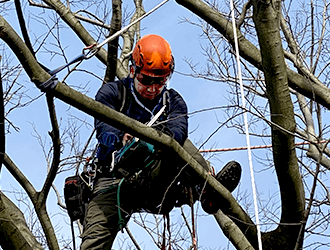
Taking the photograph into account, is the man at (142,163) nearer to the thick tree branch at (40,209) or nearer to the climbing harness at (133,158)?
the climbing harness at (133,158)

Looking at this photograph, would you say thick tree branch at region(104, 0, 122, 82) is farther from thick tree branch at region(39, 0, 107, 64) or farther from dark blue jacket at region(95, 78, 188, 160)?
thick tree branch at region(39, 0, 107, 64)

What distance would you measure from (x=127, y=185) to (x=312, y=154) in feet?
9.78

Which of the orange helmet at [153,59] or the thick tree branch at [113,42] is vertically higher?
the thick tree branch at [113,42]

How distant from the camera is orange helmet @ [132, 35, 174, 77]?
442cm

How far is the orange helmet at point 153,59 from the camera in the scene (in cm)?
442

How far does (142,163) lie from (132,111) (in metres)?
0.43

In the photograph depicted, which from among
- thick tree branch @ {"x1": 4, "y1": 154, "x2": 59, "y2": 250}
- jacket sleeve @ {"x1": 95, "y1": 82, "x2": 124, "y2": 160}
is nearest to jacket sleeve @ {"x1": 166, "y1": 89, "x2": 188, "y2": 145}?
jacket sleeve @ {"x1": 95, "y1": 82, "x2": 124, "y2": 160}

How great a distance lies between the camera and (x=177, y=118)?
4.25 meters

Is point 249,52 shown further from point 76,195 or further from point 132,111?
point 76,195

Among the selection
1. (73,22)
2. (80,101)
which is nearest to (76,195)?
(80,101)

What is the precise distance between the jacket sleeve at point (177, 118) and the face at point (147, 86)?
5.9 inches

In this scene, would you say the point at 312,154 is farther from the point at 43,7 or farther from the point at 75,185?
the point at 43,7

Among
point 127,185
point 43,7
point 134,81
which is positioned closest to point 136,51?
point 134,81

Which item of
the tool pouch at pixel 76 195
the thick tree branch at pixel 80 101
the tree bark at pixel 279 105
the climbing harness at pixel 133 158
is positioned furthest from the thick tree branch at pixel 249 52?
the tool pouch at pixel 76 195
